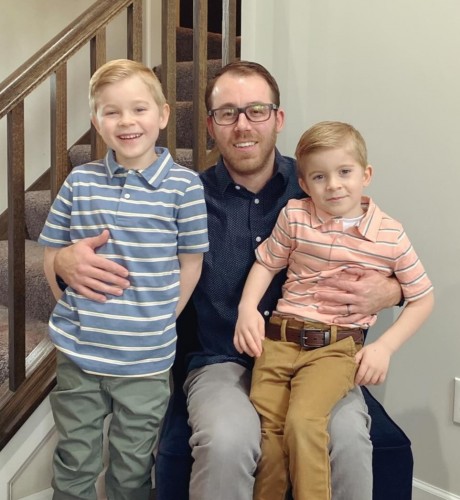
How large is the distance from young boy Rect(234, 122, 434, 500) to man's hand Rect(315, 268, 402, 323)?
2 cm

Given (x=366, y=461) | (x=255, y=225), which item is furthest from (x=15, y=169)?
(x=366, y=461)

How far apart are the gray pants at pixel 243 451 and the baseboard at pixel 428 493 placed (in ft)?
2.20

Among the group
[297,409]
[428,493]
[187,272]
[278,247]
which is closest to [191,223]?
[187,272]

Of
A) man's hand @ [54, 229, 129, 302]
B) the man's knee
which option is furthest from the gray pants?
man's hand @ [54, 229, 129, 302]

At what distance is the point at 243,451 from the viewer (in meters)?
1.28

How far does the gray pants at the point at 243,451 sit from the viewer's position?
1.27 metres

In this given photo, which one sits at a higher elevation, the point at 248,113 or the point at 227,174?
the point at 248,113

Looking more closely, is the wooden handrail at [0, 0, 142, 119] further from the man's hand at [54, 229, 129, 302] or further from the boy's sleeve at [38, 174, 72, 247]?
the man's hand at [54, 229, 129, 302]

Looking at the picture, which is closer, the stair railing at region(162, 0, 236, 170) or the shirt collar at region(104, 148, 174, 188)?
the shirt collar at region(104, 148, 174, 188)

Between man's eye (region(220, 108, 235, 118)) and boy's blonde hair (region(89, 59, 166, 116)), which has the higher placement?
boy's blonde hair (region(89, 59, 166, 116))

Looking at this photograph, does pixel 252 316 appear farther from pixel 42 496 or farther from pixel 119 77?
pixel 42 496

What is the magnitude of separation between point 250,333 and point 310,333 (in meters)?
0.14

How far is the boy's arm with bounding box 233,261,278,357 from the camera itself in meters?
1.42

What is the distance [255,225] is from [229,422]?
0.56 meters
